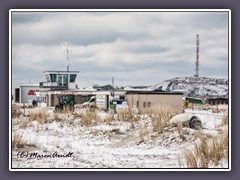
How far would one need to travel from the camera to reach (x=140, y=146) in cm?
530

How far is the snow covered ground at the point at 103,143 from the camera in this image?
15.3ft

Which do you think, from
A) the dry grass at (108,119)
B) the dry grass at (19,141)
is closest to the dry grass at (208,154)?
the dry grass at (19,141)

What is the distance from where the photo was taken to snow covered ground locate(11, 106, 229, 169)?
465 centimetres

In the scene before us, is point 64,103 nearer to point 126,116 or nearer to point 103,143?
point 126,116

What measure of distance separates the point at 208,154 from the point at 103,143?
4.20ft

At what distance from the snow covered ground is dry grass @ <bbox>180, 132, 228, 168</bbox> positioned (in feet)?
0.27

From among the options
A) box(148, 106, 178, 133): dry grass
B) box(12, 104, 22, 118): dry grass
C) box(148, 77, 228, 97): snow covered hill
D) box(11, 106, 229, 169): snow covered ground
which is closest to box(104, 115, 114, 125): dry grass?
box(11, 106, 229, 169): snow covered ground

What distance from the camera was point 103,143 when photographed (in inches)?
208

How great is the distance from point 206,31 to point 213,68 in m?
0.40

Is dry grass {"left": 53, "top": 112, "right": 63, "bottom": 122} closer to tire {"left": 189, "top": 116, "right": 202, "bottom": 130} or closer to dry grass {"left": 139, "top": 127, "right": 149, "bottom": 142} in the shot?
dry grass {"left": 139, "top": 127, "right": 149, "bottom": 142}

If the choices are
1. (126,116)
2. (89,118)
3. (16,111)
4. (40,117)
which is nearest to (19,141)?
(16,111)

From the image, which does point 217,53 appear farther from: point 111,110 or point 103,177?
point 111,110
